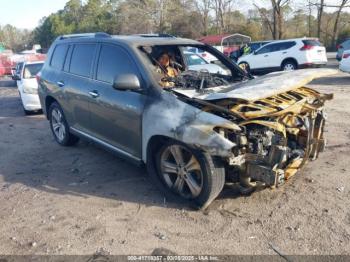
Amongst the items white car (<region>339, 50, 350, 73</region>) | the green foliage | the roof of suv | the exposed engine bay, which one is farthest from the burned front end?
the green foliage

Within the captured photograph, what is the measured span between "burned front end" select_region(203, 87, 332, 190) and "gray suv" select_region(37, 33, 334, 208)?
0.03ft

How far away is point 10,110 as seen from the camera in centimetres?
1219

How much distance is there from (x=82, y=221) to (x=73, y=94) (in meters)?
2.44

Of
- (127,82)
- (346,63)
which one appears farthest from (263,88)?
(346,63)

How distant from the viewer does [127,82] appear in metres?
4.44

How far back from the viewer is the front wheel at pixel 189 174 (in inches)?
158

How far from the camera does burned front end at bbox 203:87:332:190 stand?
385 cm

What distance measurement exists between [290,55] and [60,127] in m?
13.5

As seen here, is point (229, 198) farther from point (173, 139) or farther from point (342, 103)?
point (342, 103)

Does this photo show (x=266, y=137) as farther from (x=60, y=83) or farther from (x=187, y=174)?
(x=60, y=83)

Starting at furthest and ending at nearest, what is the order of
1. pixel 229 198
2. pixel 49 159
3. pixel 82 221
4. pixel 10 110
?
pixel 10 110 → pixel 49 159 → pixel 229 198 → pixel 82 221

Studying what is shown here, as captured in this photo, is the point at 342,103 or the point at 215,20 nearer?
the point at 342,103

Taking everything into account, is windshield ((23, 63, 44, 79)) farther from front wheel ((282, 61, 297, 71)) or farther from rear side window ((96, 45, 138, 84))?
front wheel ((282, 61, 297, 71))

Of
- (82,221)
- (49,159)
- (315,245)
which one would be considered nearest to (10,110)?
(49,159)
